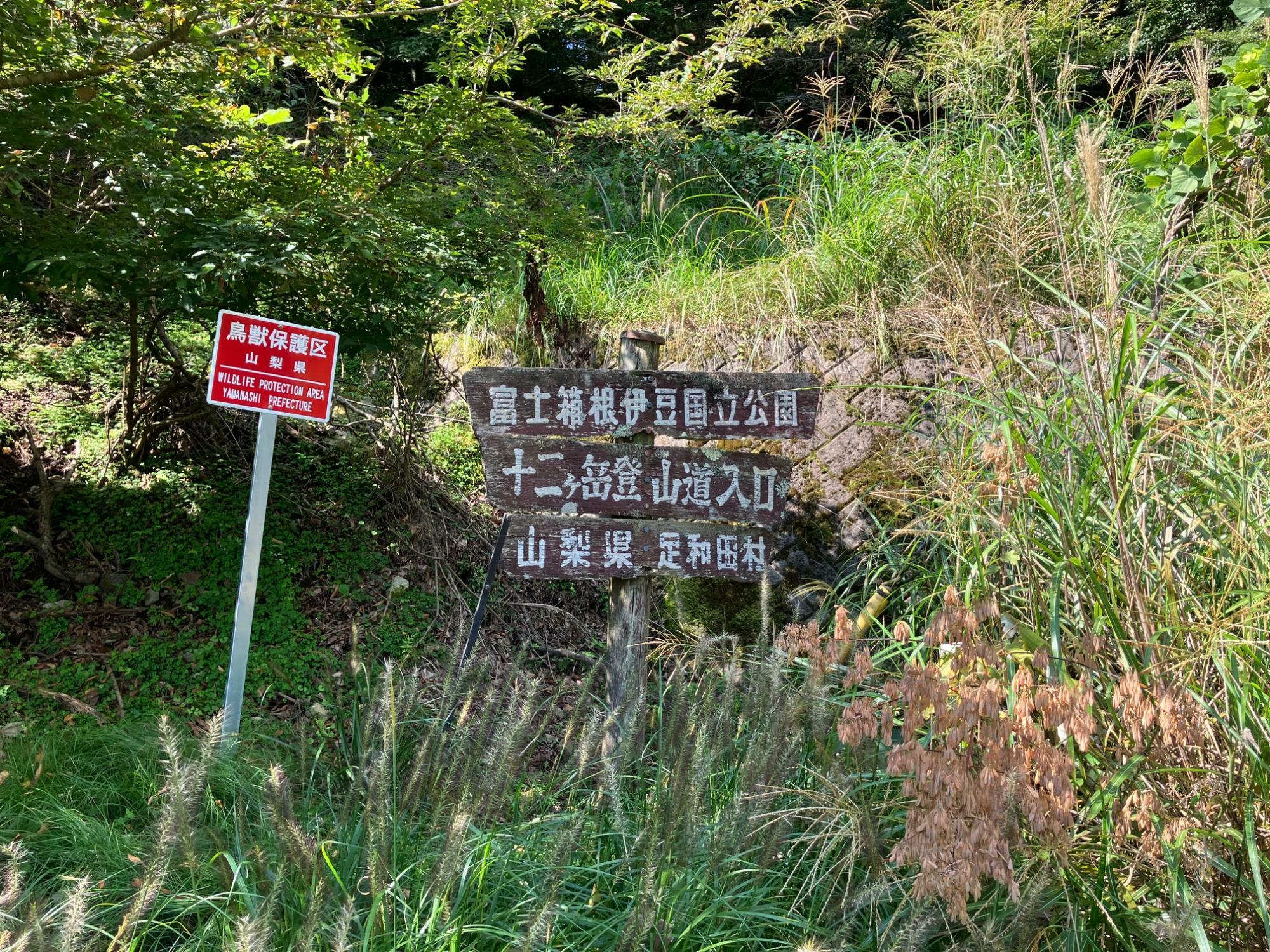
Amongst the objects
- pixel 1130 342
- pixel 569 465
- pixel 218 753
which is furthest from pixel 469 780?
pixel 1130 342

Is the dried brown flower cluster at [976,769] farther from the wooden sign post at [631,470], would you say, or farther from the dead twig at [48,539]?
the dead twig at [48,539]

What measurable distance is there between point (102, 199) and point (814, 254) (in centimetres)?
348

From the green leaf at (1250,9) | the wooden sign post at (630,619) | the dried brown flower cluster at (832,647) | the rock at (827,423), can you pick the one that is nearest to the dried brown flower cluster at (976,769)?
the dried brown flower cluster at (832,647)

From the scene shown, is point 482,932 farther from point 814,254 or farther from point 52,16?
point 814,254

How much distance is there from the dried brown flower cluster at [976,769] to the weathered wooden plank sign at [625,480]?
1558 millimetres

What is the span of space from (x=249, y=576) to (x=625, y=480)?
1.31 metres

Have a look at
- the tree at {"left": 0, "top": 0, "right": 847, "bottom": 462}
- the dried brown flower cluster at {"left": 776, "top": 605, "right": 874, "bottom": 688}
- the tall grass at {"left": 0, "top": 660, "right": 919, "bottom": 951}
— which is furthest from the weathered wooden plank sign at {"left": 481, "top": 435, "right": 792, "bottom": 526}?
the tree at {"left": 0, "top": 0, "right": 847, "bottom": 462}

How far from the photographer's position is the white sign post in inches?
131

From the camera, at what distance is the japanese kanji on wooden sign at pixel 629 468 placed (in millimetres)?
3430

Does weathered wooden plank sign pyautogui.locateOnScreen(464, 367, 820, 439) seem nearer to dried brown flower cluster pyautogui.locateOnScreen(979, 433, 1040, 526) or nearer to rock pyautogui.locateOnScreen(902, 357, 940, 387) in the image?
dried brown flower cluster pyautogui.locateOnScreen(979, 433, 1040, 526)

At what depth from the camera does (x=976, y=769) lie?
198 cm

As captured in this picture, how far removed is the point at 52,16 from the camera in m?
3.87

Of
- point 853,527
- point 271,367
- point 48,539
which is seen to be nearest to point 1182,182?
point 853,527

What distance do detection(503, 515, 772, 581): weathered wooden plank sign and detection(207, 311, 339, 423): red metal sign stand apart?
882 mm
